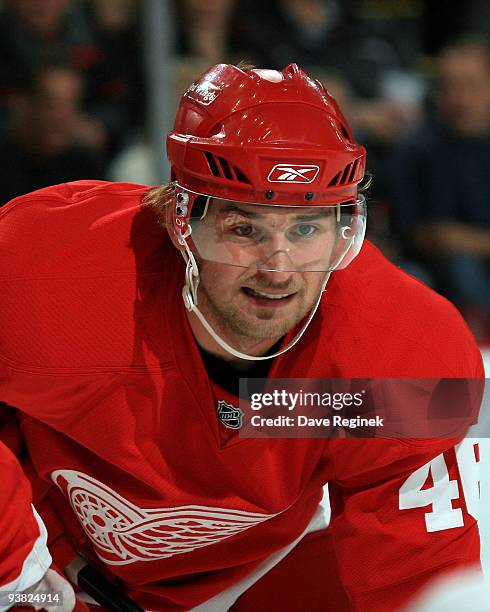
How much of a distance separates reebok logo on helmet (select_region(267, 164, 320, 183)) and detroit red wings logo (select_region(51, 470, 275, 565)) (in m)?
0.55

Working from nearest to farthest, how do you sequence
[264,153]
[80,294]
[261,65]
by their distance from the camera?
[264,153] → [80,294] → [261,65]

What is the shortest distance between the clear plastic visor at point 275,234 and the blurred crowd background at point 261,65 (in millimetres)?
1492

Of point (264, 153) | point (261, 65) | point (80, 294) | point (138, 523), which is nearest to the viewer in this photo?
point (264, 153)

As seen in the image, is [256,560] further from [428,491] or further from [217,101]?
[217,101]

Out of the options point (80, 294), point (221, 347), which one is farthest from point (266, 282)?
point (80, 294)

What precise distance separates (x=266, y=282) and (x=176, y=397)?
0.23 meters

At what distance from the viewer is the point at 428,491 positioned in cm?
168

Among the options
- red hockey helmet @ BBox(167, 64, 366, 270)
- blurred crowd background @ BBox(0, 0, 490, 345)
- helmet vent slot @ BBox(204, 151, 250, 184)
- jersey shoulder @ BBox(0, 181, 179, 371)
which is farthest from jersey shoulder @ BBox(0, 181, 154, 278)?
blurred crowd background @ BBox(0, 0, 490, 345)

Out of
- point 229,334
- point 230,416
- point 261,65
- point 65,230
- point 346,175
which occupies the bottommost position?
point 261,65

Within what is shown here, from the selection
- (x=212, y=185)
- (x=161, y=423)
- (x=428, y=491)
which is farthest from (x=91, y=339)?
(x=428, y=491)

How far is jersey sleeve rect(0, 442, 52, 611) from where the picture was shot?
1.48 metres

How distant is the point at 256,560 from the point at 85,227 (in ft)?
2.33

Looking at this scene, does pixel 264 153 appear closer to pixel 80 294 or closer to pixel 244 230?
pixel 244 230

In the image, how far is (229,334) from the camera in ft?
5.32
